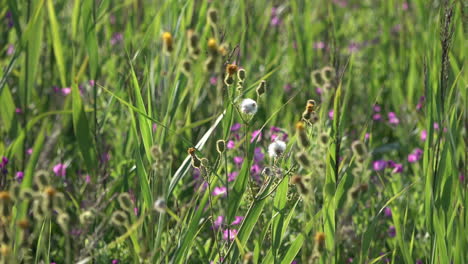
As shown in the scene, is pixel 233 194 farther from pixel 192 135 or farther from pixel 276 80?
pixel 276 80

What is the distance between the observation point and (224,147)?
133 centimetres

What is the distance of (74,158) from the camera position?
2.57 meters

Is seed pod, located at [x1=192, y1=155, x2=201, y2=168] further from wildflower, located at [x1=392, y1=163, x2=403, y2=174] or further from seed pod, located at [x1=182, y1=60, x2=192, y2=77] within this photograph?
wildflower, located at [x1=392, y1=163, x2=403, y2=174]

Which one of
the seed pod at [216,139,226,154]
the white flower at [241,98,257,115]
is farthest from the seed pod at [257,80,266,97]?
the seed pod at [216,139,226,154]

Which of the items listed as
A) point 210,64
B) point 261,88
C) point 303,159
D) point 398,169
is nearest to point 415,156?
point 398,169

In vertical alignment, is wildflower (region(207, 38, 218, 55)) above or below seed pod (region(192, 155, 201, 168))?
above

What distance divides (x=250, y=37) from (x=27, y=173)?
1.61m

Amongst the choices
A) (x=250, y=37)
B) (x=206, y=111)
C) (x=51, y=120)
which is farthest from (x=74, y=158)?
(x=250, y=37)

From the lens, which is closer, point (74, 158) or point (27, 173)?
point (27, 173)

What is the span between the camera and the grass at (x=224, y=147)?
52.2 inches

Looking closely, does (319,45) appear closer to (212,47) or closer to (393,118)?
(393,118)

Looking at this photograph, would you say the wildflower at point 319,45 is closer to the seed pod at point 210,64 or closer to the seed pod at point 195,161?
the seed pod at point 195,161

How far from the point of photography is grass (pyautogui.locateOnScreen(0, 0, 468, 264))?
1327mm

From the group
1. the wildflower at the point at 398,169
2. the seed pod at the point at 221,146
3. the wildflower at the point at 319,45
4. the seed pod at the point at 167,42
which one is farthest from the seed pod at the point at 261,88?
the wildflower at the point at 319,45
